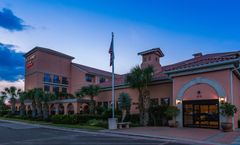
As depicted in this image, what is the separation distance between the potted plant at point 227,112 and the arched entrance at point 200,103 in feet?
2.51

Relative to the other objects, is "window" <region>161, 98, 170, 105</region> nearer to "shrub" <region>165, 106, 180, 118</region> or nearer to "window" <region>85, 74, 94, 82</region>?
"shrub" <region>165, 106, 180, 118</region>

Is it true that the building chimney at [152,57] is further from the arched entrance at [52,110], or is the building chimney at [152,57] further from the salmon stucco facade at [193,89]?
the arched entrance at [52,110]

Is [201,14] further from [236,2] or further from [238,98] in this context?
[238,98]

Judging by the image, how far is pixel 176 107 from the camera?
2261 centimetres

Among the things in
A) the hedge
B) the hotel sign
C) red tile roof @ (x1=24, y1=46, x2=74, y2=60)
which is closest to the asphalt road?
the hedge

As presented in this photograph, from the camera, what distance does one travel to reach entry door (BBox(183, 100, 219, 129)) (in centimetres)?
2053

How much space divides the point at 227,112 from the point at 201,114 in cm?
290

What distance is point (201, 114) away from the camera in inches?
842

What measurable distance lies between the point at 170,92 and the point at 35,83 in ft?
104

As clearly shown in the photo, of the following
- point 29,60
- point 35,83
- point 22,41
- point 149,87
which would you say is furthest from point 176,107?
point 29,60

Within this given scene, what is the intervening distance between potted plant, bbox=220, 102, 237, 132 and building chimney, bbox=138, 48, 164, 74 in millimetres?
14495

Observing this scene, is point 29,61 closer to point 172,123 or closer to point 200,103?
point 172,123

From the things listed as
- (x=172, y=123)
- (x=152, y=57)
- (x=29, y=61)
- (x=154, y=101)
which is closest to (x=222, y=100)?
(x=172, y=123)

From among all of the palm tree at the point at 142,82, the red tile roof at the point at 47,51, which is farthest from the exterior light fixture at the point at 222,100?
the red tile roof at the point at 47,51
